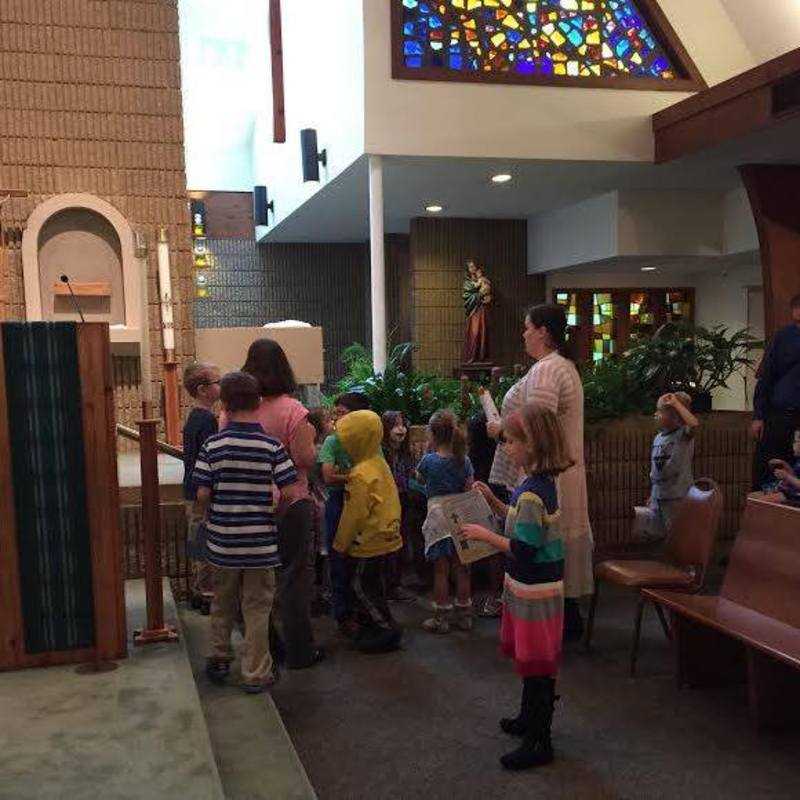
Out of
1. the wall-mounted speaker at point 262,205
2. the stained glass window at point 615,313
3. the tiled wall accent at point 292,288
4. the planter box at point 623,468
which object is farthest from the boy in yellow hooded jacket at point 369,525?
the tiled wall accent at point 292,288

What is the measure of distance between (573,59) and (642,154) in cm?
106

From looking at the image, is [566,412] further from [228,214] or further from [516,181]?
[228,214]

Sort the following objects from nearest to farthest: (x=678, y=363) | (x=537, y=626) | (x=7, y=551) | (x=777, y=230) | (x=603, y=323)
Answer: (x=537, y=626) → (x=7, y=551) → (x=678, y=363) → (x=777, y=230) → (x=603, y=323)

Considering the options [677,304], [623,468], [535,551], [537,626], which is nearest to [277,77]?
[623,468]

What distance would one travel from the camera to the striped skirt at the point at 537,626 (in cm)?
256

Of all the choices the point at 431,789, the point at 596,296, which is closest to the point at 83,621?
the point at 431,789

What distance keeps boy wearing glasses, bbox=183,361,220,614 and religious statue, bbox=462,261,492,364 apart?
649 cm

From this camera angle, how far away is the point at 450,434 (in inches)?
156

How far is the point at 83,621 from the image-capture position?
2879 millimetres

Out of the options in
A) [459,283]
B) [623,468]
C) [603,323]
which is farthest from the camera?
[603,323]

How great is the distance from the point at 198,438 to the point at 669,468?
101 inches

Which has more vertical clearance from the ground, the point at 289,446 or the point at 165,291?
the point at 165,291

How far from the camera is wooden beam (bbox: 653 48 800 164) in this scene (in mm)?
5816

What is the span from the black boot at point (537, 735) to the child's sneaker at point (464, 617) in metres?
1.32
